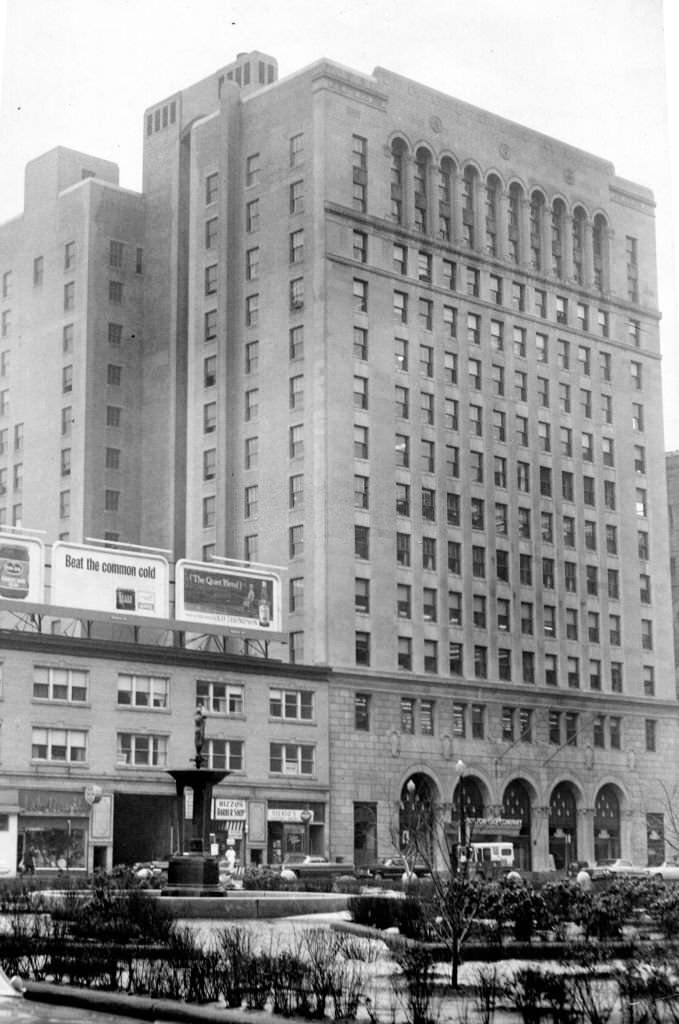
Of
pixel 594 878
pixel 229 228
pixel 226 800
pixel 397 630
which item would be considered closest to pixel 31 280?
pixel 229 228

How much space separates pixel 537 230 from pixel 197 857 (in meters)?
74.1

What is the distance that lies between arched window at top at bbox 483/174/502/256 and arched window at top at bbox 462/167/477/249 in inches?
48.4

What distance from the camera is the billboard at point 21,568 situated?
77.7 meters

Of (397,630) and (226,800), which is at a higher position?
(397,630)

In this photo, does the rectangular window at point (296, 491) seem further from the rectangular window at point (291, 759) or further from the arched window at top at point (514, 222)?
the arched window at top at point (514, 222)

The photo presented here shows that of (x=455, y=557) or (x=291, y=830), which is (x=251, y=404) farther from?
(x=291, y=830)

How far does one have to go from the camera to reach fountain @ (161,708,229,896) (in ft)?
151

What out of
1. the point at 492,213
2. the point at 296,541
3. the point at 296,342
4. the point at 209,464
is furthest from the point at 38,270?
the point at 296,541

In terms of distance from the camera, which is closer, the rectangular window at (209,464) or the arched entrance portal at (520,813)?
the arched entrance portal at (520,813)

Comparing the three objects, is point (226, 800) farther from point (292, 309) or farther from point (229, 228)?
point (229, 228)

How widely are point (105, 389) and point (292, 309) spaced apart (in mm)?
18614

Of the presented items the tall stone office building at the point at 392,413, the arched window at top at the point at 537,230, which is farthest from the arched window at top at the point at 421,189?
the arched window at top at the point at 537,230

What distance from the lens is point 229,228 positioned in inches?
4043

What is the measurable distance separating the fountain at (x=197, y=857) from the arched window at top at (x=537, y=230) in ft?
221
